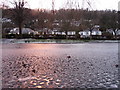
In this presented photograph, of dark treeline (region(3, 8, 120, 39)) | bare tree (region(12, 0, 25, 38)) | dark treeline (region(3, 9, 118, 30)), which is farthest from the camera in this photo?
bare tree (region(12, 0, 25, 38))

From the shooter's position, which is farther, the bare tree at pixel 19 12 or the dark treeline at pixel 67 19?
the bare tree at pixel 19 12

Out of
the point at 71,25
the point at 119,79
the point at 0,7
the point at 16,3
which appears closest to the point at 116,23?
the point at 71,25

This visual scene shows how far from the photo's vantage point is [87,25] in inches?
1666

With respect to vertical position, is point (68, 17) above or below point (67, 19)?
above

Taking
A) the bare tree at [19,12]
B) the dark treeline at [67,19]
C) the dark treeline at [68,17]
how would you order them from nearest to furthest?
the dark treeline at [67,19] < the dark treeline at [68,17] < the bare tree at [19,12]

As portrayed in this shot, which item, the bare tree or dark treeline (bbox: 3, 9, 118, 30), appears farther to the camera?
the bare tree

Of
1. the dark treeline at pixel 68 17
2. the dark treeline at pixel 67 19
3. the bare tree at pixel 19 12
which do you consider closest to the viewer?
the dark treeline at pixel 67 19

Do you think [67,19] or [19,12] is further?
[19,12]

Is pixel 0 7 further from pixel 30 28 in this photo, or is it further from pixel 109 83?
pixel 109 83

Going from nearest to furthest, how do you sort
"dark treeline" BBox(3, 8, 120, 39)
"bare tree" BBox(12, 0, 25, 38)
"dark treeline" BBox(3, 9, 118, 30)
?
"dark treeline" BBox(3, 8, 120, 39) < "dark treeline" BBox(3, 9, 118, 30) < "bare tree" BBox(12, 0, 25, 38)

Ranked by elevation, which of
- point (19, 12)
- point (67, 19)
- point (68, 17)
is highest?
point (19, 12)

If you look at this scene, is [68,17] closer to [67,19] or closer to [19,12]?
[67,19]

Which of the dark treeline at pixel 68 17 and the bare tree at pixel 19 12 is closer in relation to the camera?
the dark treeline at pixel 68 17

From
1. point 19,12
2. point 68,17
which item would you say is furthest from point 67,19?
point 19,12
